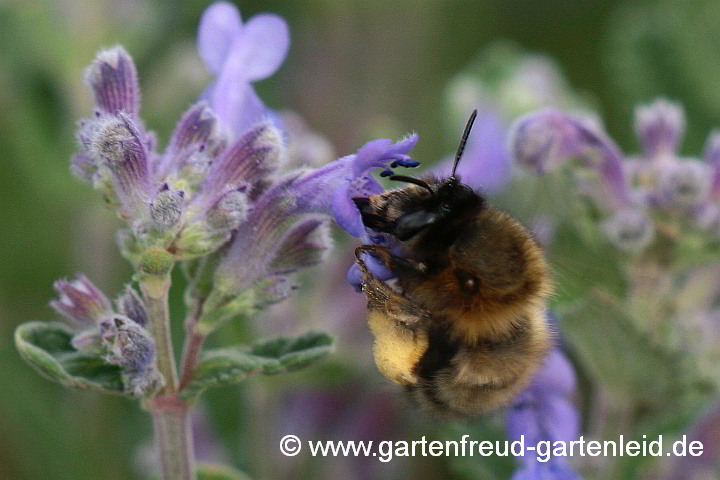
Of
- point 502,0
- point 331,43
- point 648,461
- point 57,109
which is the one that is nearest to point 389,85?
point 331,43

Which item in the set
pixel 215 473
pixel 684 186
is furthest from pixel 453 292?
pixel 684 186

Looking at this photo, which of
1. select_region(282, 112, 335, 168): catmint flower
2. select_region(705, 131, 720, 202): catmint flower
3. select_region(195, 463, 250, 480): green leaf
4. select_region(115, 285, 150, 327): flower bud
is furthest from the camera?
select_region(282, 112, 335, 168): catmint flower

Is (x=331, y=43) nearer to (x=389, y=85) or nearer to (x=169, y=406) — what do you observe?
(x=389, y=85)

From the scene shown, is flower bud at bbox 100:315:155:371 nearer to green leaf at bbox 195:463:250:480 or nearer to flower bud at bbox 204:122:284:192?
flower bud at bbox 204:122:284:192

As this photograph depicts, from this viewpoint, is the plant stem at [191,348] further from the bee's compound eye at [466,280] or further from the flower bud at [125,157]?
the bee's compound eye at [466,280]

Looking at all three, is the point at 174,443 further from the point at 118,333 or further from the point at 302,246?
the point at 302,246

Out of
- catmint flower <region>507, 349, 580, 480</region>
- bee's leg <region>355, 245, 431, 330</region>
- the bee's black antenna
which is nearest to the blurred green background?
catmint flower <region>507, 349, 580, 480</region>
